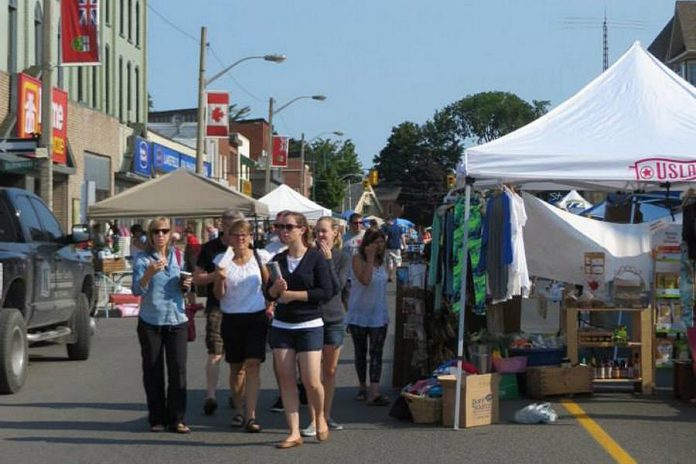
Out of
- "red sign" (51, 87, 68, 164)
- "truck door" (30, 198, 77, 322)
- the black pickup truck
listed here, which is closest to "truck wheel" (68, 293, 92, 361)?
the black pickup truck

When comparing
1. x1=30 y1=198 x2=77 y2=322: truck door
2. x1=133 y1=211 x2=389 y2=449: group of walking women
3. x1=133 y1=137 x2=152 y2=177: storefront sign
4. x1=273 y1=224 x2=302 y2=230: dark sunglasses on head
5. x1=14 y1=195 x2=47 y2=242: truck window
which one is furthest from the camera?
x1=133 y1=137 x2=152 y2=177: storefront sign

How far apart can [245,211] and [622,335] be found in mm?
7528

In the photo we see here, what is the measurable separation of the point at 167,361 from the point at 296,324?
4.62ft

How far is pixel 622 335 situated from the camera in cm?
1209

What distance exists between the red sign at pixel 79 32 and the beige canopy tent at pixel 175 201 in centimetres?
1137

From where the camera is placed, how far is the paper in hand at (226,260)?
9741mm

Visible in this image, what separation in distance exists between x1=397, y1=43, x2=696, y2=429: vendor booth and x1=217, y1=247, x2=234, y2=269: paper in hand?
2.10m

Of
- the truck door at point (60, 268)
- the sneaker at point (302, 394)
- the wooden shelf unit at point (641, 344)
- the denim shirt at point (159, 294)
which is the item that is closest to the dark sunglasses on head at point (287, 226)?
the denim shirt at point (159, 294)

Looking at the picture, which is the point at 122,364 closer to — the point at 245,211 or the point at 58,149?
the point at 245,211

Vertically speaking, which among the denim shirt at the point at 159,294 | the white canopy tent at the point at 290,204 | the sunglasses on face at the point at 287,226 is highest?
the white canopy tent at the point at 290,204

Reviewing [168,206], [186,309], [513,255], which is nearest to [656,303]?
[513,255]

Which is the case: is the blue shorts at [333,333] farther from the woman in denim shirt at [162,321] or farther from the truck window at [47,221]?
the truck window at [47,221]

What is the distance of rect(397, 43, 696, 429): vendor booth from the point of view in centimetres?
1055

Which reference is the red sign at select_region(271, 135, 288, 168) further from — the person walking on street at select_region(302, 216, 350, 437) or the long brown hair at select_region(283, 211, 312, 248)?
the long brown hair at select_region(283, 211, 312, 248)
